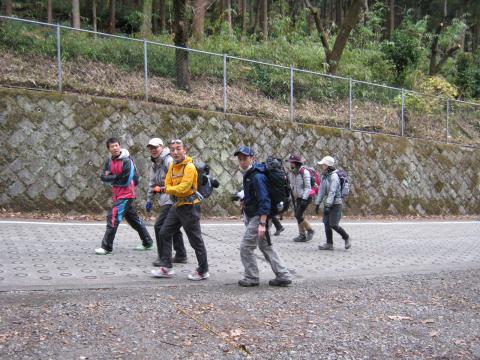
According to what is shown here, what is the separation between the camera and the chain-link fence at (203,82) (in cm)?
1383

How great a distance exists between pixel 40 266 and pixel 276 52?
18.1m

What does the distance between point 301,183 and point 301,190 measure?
0.15 metres

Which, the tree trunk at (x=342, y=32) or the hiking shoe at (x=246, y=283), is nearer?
the hiking shoe at (x=246, y=283)

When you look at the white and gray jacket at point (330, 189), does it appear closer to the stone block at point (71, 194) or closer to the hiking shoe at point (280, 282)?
the hiking shoe at point (280, 282)

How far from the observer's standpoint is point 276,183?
658 centimetres

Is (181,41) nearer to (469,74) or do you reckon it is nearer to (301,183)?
(301,183)

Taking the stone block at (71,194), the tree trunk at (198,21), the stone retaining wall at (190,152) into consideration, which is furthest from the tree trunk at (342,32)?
the stone block at (71,194)

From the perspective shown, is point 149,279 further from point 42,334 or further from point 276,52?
point 276,52

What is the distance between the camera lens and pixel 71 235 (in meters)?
9.86

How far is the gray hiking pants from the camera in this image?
678 cm

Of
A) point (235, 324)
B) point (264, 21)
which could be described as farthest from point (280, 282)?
point (264, 21)

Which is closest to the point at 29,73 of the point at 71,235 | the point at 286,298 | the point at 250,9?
the point at 71,235

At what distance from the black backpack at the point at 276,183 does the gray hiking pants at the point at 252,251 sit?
33 cm

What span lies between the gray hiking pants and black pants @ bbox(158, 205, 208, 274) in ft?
1.78
